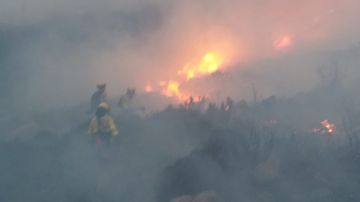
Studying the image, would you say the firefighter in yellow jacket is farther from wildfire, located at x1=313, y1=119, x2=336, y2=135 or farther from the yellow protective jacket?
wildfire, located at x1=313, y1=119, x2=336, y2=135

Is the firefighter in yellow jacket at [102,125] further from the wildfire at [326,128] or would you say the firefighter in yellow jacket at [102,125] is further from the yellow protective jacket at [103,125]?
the wildfire at [326,128]

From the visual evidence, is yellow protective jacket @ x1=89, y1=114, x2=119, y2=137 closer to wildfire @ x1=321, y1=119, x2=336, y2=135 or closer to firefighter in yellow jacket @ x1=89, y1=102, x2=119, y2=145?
firefighter in yellow jacket @ x1=89, y1=102, x2=119, y2=145

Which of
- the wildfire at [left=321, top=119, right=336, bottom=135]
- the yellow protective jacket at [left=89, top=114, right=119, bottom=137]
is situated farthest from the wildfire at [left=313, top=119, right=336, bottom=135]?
the yellow protective jacket at [left=89, top=114, right=119, bottom=137]

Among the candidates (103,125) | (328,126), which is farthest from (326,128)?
(103,125)

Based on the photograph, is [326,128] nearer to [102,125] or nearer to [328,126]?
[328,126]

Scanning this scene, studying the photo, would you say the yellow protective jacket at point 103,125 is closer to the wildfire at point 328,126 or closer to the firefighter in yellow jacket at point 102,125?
the firefighter in yellow jacket at point 102,125

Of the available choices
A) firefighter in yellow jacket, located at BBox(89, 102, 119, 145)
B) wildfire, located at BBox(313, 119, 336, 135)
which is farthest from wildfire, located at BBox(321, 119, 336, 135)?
firefighter in yellow jacket, located at BBox(89, 102, 119, 145)

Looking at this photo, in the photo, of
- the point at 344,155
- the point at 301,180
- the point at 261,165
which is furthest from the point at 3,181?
the point at 344,155

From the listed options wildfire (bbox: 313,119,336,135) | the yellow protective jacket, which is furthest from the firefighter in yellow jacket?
wildfire (bbox: 313,119,336,135)

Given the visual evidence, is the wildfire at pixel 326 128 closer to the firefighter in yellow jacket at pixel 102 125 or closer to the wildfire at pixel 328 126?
the wildfire at pixel 328 126

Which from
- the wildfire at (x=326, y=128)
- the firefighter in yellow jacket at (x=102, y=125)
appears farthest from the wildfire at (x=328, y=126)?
the firefighter in yellow jacket at (x=102, y=125)

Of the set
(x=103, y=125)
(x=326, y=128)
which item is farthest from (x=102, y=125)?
(x=326, y=128)

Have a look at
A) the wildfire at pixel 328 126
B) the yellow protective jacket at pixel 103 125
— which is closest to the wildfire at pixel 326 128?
the wildfire at pixel 328 126

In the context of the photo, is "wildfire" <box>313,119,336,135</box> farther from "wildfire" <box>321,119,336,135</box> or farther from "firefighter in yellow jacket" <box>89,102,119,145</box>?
"firefighter in yellow jacket" <box>89,102,119,145</box>
